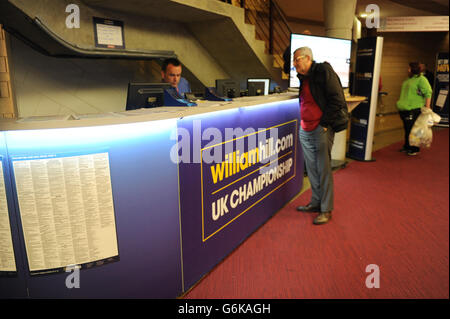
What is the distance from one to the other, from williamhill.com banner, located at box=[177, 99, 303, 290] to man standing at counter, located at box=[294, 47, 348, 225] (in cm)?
29

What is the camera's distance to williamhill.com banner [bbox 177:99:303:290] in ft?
7.05

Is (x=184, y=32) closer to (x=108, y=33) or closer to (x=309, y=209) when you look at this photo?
(x=108, y=33)

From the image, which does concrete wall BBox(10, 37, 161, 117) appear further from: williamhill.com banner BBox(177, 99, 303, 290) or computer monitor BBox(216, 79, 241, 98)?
williamhill.com banner BBox(177, 99, 303, 290)

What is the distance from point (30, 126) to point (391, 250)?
2702 mm

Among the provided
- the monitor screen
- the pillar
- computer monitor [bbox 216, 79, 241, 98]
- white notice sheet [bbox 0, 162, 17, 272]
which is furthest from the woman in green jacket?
white notice sheet [bbox 0, 162, 17, 272]

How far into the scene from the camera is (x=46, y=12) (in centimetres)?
365

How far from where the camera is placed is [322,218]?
3.31 m

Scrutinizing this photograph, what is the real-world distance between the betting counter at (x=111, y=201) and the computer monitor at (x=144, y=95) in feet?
1.32

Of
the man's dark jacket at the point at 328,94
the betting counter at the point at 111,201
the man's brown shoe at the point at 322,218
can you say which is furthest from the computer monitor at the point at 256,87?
the betting counter at the point at 111,201

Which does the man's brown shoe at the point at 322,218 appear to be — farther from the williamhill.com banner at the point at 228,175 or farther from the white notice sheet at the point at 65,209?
the white notice sheet at the point at 65,209

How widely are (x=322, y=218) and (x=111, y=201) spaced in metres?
2.21
